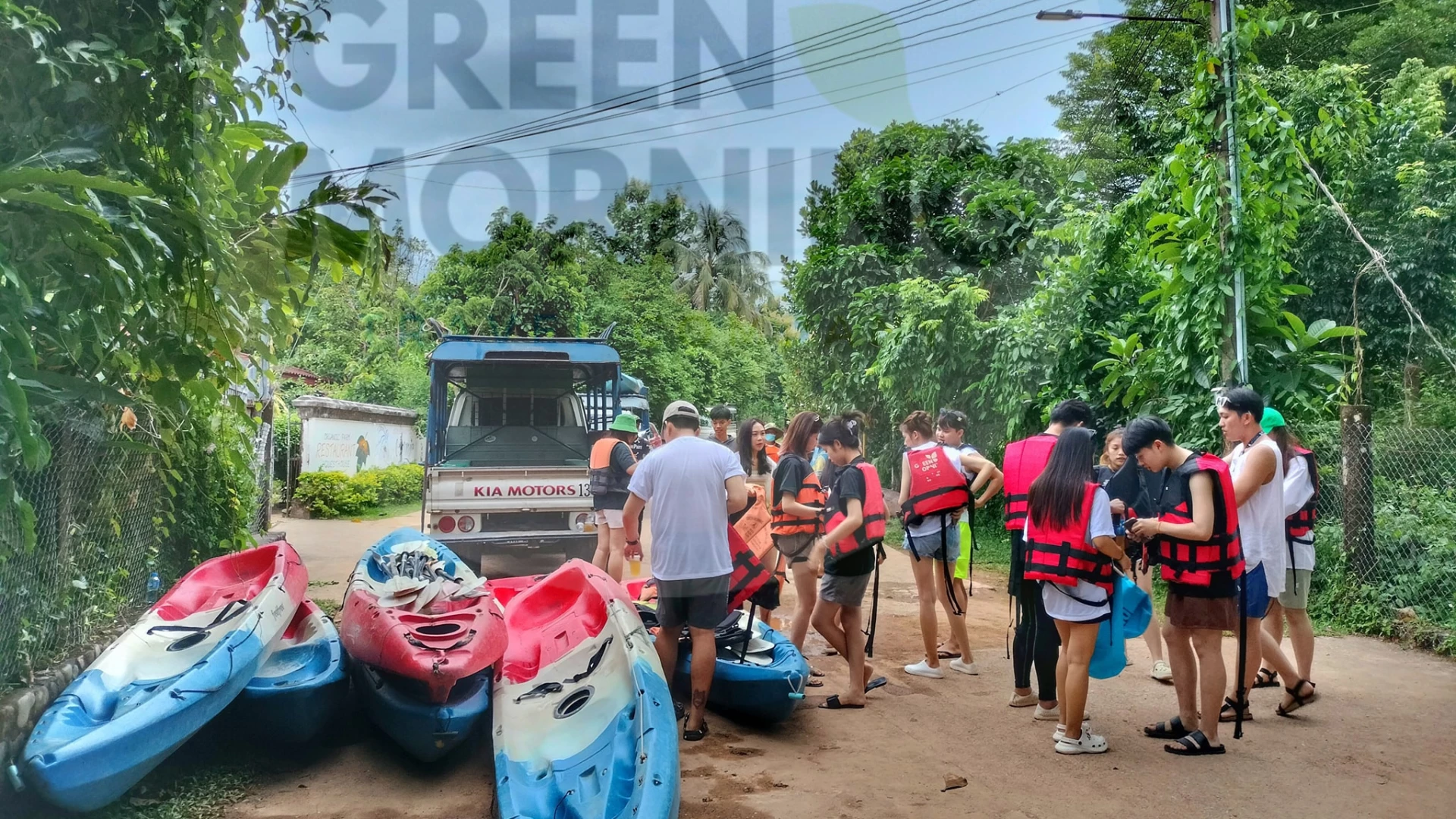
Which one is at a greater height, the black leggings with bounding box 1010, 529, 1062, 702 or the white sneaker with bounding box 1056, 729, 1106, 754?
the black leggings with bounding box 1010, 529, 1062, 702

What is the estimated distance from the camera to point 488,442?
1052 centimetres

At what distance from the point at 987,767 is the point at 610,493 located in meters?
4.28

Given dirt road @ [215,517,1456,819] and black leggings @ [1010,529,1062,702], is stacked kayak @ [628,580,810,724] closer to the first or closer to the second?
dirt road @ [215,517,1456,819]

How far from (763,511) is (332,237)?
325 cm

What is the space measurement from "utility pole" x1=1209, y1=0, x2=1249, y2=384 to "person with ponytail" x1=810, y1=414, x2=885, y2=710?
3957mm

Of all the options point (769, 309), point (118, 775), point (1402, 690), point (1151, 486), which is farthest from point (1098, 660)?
point (769, 309)

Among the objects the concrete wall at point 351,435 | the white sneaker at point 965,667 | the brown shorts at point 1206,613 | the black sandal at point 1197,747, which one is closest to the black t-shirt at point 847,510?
the white sneaker at point 965,667

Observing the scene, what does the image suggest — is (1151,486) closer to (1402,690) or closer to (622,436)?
(1402,690)

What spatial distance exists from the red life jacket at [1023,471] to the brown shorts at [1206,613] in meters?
1.00

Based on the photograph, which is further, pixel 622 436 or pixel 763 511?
pixel 622 436

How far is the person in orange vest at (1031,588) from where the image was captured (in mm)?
5152

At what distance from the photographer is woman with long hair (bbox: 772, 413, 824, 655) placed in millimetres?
5703

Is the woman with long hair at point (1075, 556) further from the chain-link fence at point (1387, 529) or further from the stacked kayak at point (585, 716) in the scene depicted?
the chain-link fence at point (1387, 529)

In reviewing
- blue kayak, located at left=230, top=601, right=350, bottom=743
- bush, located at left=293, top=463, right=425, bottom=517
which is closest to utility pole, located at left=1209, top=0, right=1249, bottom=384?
blue kayak, located at left=230, top=601, right=350, bottom=743
